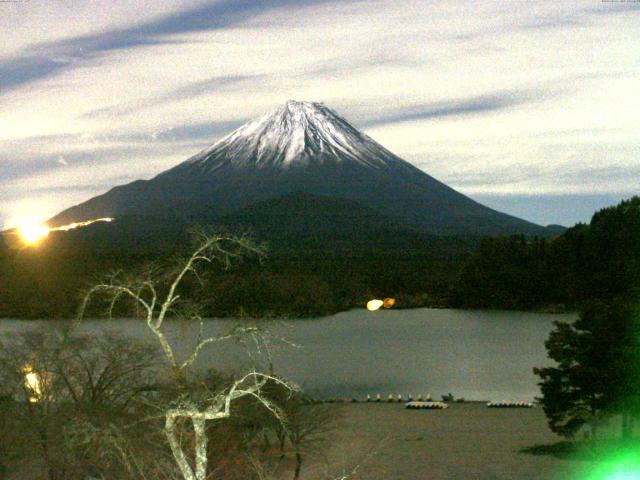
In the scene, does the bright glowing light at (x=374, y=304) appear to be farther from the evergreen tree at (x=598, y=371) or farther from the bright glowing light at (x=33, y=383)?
the bright glowing light at (x=33, y=383)

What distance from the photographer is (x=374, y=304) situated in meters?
69.7

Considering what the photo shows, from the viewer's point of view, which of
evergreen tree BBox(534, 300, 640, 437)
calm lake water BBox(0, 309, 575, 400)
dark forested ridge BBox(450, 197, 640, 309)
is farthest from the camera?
dark forested ridge BBox(450, 197, 640, 309)

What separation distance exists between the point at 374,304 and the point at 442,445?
50.7 metres

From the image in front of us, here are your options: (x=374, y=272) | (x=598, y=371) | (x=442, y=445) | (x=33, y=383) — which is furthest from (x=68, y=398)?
(x=374, y=272)

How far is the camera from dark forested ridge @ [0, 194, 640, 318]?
66.6 meters

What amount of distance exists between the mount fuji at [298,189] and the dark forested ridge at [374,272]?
1038 cm

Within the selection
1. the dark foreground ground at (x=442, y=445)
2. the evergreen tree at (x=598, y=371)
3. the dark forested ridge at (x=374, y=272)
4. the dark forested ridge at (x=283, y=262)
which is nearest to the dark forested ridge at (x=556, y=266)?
the dark forested ridge at (x=374, y=272)

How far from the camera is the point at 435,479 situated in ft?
51.1

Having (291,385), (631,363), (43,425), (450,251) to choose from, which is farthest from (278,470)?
(450,251)

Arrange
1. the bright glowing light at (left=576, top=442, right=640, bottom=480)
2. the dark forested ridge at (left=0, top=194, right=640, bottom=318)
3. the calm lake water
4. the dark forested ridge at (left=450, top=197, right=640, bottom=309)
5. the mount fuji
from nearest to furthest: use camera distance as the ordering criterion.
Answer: the bright glowing light at (left=576, top=442, right=640, bottom=480) → the calm lake water → the dark forested ridge at (left=450, top=197, right=640, bottom=309) → the dark forested ridge at (left=0, top=194, right=640, bottom=318) → the mount fuji

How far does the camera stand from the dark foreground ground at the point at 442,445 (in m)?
15.9

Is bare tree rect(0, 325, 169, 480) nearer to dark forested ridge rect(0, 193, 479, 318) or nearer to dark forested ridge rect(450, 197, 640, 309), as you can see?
dark forested ridge rect(0, 193, 479, 318)

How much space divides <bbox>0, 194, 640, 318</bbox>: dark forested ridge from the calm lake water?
2.61 meters

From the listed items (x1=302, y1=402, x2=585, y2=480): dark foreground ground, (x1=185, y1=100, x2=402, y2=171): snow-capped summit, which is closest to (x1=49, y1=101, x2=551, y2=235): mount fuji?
(x1=185, y1=100, x2=402, y2=171): snow-capped summit
